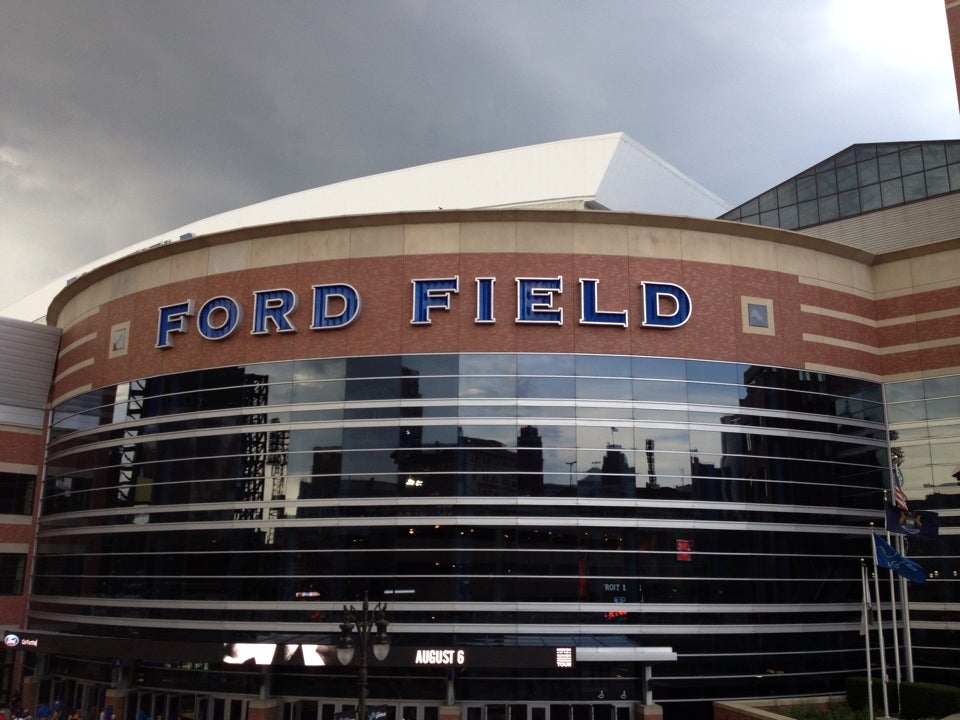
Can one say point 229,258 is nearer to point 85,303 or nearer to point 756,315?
point 85,303

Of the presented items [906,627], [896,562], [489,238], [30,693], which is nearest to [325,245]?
[489,238]

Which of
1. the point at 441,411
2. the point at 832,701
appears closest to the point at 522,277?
the point at 441,411

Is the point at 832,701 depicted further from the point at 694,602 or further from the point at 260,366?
the point at 260,366

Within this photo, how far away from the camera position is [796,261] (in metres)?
41.2

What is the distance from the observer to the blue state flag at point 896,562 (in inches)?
1292

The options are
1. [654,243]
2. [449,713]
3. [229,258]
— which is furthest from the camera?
[229,258]

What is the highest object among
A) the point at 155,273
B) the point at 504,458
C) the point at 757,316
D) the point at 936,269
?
the point at 155,273

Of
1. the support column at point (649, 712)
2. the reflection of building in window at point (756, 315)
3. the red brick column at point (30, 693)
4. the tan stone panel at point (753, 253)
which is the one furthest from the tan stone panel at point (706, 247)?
the red brick column at point (30, 693)

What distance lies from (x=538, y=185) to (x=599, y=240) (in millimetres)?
20081

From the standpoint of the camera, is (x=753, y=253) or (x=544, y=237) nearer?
(x=544, y=237)

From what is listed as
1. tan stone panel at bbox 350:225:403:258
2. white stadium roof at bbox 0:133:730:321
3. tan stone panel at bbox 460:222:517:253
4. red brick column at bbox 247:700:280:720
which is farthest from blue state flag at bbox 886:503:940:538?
red brick column at bbox 247:700:280:720

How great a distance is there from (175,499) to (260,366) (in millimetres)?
7368

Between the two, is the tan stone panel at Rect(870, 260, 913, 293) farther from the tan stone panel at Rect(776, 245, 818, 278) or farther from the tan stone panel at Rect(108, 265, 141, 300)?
the tan stone panel at Rect(108, 265, 141, 300)

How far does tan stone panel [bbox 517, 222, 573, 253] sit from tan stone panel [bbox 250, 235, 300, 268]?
10793 millimetres
